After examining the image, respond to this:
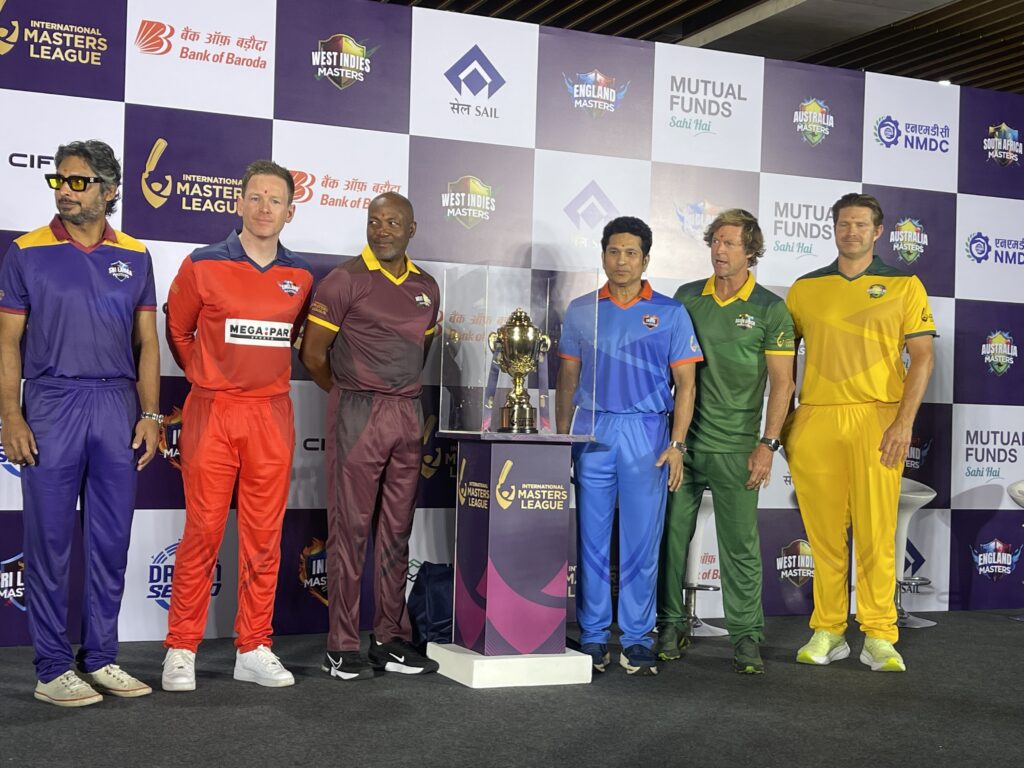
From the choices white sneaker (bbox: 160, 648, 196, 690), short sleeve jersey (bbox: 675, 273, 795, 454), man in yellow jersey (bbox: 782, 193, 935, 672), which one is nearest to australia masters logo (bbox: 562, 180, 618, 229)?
short sleeve jersey (bbox: 675, 273, 795, 454)

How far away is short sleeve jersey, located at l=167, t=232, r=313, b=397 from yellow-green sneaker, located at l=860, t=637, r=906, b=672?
2.41 meters

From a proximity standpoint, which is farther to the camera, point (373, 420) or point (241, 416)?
point (373, 420)

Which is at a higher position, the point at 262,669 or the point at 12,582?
the point at 12,582

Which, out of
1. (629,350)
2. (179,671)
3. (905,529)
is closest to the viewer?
(179,671)

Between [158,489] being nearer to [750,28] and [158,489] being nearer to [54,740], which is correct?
[54,740]

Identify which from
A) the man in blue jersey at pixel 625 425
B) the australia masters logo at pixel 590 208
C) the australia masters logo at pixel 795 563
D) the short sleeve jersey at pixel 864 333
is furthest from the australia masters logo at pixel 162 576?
the australia masters logo at pixel 795 563

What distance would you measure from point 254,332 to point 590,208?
199 cm

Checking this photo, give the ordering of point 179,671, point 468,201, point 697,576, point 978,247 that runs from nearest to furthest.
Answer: point 179,671 → point 468,201 → point 697,576 → point 978,247

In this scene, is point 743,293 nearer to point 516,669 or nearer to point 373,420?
point 373,420

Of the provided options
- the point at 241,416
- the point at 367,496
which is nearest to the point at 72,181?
the point at 241,416

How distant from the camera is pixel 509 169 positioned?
16.8ft

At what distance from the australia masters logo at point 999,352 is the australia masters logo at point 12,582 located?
467 cm

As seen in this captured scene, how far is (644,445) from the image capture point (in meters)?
4.20

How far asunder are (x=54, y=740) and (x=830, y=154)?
173 inches
